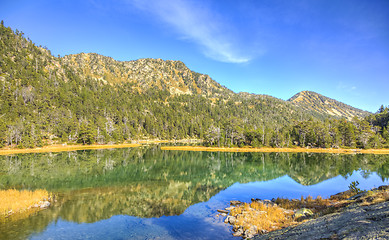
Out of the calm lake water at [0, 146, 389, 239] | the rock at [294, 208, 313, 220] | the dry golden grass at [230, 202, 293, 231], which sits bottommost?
the calm lake water at [0, 146, 389, 239]

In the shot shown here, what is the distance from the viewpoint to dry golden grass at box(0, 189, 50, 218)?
75.7 feet

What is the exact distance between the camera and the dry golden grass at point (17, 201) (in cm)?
2306

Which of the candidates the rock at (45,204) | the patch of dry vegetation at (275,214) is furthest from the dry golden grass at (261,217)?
the rock at (45,204)

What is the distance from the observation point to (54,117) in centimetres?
13475

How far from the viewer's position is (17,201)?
2517 centimetres

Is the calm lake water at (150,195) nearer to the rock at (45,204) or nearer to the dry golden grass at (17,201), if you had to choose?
the rock at (45,204)

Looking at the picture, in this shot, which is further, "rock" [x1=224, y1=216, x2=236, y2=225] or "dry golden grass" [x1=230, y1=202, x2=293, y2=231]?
"rock" [x1=224, y1=216, x2=236, y2=225]

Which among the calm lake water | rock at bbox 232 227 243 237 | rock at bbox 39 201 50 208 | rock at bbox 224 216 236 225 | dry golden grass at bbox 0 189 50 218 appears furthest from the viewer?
rock at bbox 39 201 50 208

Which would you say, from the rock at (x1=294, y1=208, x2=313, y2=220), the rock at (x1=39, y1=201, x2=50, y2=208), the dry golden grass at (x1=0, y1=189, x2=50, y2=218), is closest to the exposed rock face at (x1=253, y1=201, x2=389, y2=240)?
the rock at (x1=294, y1=208, x2=313, y2=220)

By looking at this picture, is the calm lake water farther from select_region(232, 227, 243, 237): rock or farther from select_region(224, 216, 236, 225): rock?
select_region(224, 216, 236, 225): rock

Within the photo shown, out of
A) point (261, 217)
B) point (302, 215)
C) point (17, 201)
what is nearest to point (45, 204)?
point (17, 201)

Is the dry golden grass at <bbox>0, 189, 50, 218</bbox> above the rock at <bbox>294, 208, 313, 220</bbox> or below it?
below

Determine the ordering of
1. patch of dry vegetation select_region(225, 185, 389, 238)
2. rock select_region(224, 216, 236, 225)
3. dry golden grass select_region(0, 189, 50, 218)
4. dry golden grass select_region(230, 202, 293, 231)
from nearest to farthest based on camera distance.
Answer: patch of dry vegetation select_region(225, 185, 389, 238) → dry golden grass select_region(230, 202, 293, 231) → rock select_region(224, 216, 236, 225) → dry golden grass select_region(0, 189, 50, 218)

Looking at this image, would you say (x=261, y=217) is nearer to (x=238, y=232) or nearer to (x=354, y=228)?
(x=238, y=232)
